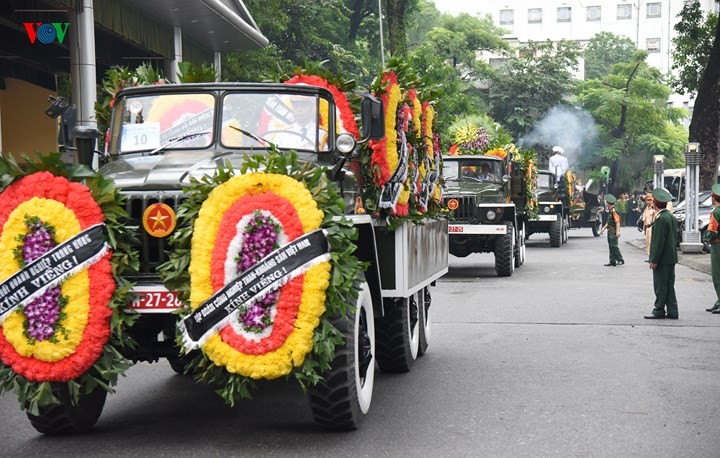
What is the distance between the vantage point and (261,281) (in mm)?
6191

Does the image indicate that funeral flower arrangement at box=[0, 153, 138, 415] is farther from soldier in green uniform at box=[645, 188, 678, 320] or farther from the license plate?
soldier in green uniform at box=[645, 188, 678, 320]

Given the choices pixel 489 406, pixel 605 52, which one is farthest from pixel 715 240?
pixel 605 52

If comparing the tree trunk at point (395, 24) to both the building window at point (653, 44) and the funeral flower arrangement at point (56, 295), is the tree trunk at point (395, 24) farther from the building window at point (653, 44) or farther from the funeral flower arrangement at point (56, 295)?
the building window at point (653, 44)

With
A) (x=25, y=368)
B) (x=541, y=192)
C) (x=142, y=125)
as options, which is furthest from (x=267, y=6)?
(x=25, y=368)

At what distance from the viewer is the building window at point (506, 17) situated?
13100 cm

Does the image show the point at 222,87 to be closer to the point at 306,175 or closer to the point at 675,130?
the point at 306,175

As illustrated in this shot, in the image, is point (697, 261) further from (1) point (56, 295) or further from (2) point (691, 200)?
(1) point (56, 295)

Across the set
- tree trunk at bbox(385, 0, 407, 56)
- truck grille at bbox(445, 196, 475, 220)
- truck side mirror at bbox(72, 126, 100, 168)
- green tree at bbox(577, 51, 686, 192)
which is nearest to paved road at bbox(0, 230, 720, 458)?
truck side mirror at bbox(72, 126, 100, 168)

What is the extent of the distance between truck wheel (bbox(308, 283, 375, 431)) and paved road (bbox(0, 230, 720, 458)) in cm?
13

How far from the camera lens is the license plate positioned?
252 inches

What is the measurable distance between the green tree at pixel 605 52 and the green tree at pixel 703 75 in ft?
215

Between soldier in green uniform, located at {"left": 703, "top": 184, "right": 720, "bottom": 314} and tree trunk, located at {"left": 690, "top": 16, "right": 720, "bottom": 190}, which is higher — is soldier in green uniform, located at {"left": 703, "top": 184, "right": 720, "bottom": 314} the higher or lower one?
the lower one

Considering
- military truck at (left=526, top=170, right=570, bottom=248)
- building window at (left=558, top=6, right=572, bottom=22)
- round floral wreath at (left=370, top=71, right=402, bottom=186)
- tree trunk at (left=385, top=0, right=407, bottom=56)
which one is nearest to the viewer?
round floral wreath at (left=370, top=71, right=402, bottom=186)

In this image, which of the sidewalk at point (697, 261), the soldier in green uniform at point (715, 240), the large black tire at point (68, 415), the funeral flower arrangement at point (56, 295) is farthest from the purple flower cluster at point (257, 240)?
the sidewalk at point (697, 261)
